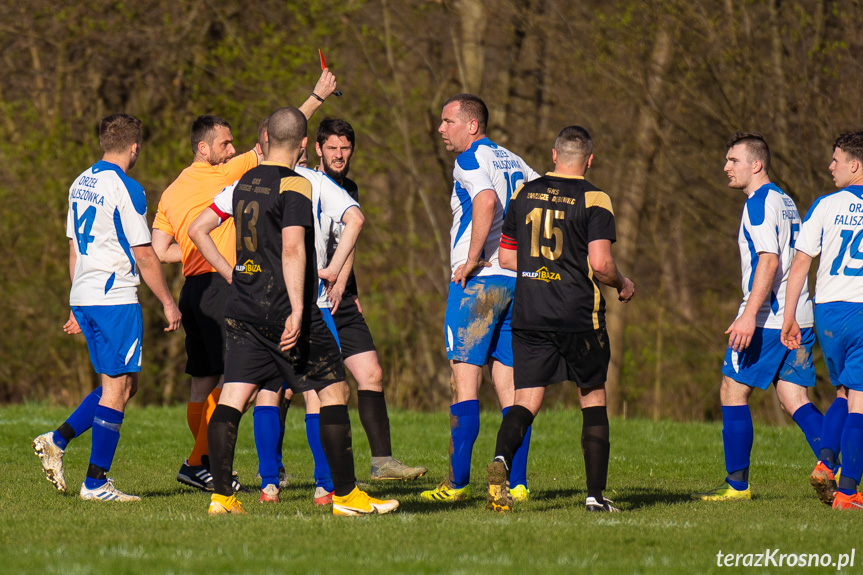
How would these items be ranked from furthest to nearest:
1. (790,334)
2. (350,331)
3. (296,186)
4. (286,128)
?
(350,331) → (790,334) → (286,128) → (296,186)

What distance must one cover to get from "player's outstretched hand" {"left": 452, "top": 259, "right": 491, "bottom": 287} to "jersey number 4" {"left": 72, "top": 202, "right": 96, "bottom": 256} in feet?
7.78

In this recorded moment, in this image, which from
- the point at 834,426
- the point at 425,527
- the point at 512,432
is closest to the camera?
the point at 425,527

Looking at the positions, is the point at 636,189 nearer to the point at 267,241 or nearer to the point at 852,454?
the point at 852,454

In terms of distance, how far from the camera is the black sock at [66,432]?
7070mm

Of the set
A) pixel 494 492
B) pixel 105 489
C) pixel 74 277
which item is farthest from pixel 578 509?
pixel 74 277

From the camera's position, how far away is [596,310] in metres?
6.22

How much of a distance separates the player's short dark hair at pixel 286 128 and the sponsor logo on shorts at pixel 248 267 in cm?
66

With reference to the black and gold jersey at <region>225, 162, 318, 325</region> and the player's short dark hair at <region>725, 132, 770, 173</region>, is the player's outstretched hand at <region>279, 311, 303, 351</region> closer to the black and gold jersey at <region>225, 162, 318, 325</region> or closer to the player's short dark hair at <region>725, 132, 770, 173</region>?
the black and gold jersey at <region>225, 162, 318, 325</region>

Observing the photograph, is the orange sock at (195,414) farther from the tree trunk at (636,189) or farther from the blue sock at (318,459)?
the tree trunk at (636,189)

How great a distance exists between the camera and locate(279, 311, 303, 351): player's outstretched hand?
5621mm

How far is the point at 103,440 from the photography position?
6.83 m

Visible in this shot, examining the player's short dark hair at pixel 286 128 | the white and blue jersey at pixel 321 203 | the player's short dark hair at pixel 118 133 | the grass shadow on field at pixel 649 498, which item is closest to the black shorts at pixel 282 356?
the white and blue jersey at pixel 321 203

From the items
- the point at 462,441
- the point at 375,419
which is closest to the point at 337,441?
the point at 462,441

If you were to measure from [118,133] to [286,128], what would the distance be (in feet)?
5.64
